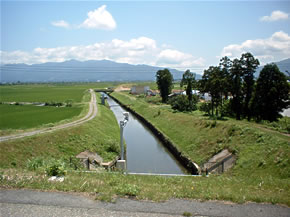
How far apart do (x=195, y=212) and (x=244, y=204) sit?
1.79 meters

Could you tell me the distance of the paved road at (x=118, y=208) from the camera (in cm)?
735

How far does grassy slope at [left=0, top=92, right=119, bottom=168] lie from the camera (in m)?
20.3

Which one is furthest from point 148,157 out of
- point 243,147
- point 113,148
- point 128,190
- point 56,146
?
point 128,190

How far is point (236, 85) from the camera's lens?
39.1 metres

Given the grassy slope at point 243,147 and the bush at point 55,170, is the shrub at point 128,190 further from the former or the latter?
the grassy slope at point 243,147

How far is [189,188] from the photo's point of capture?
9336mm

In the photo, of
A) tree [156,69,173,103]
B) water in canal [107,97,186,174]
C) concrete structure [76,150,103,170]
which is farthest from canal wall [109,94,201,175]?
tree [156,69,173,103]

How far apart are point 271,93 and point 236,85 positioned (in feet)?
18.4

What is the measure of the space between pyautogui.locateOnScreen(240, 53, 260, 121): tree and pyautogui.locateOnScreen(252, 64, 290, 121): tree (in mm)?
1973

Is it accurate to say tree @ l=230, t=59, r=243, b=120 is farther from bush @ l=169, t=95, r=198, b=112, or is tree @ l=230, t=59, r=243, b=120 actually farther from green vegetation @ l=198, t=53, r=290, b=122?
bush @ l=169, t=95, r=198, b=112

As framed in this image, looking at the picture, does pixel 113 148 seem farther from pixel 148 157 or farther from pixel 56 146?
pixel 56 146

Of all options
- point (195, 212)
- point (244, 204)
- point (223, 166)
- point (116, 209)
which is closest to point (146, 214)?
point (116, 209)

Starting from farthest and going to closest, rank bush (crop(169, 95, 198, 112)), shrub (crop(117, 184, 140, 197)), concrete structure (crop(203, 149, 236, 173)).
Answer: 1. bush (crop(169, 95, 198, 112))
2. concrete structure (crop(203, 149, 236, 173))
3. shrub (crop(117, 184, 140, 197))

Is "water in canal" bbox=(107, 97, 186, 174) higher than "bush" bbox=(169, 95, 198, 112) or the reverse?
the reverse
